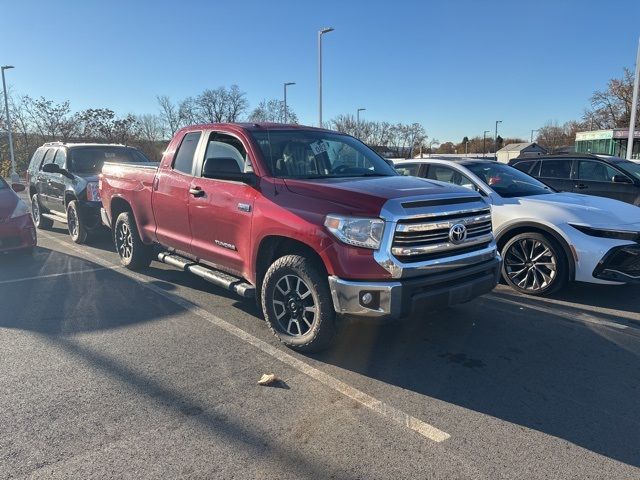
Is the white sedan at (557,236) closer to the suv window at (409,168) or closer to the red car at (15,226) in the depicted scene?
the suv window at (409,168)

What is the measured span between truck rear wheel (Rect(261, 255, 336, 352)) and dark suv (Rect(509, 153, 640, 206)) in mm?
6996

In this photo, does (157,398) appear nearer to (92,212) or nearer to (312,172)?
(312,172)

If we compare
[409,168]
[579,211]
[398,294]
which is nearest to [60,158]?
[409,168]

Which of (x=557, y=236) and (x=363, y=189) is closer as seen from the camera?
(x=363, y=189)

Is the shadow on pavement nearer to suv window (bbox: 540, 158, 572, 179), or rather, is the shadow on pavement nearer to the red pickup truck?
the red pickup truck

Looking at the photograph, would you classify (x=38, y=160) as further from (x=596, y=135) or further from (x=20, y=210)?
(x=596, y=135)

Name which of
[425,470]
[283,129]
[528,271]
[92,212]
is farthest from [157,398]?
[92,212]

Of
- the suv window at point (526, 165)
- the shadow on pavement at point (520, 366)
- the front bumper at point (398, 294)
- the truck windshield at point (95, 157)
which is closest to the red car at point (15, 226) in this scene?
the truck windshield at point (95, 157)

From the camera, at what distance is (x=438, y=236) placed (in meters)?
4.09

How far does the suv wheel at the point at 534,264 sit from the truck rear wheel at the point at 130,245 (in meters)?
4.98

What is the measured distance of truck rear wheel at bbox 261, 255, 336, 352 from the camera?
13.4ft

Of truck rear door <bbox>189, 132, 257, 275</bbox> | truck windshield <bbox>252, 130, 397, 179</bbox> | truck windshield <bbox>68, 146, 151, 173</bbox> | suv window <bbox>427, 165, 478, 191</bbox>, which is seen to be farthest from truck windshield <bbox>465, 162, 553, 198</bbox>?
truck windshield <bbox>68, 146, 151, 173</bbox>

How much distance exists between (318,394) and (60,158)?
357 inches

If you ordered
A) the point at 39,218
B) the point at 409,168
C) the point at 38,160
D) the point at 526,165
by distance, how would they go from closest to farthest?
the point at 409,168, the point at 526,165, the point at 38,160, the point at 39,218
